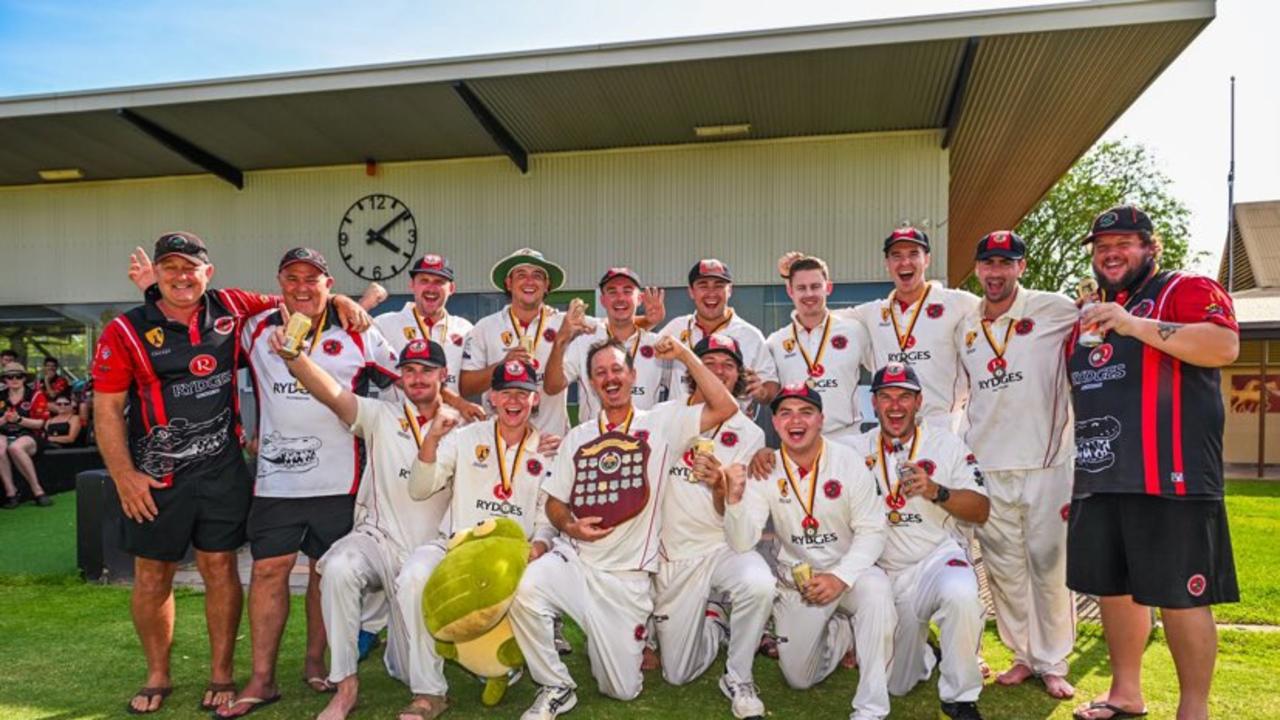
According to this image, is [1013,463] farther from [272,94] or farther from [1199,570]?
[272,94]

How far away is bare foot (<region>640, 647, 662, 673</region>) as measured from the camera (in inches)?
185

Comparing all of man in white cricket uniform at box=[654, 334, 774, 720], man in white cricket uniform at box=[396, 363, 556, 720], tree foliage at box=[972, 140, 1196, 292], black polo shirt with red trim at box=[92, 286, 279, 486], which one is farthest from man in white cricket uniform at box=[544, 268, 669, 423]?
tree foliage at box=[972, 140, 1196, 292]

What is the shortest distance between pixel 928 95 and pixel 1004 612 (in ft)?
23.4

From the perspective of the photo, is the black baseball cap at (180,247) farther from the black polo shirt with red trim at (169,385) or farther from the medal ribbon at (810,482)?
the medal ribbon at (810,482)

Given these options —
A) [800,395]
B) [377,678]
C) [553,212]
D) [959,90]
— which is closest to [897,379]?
[800,395]

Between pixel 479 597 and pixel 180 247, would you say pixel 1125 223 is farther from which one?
pixel 180 247

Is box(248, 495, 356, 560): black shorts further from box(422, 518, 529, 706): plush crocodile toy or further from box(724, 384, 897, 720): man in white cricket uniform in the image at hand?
box(724, 384, 897, 720): man in white cricket uniform

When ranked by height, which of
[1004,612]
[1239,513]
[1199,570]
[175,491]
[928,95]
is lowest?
[1239,513]

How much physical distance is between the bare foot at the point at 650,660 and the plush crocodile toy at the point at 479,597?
93 centimetres

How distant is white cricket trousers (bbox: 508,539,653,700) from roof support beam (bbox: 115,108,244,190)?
1048cm

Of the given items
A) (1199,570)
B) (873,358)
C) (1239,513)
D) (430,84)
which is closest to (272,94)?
(430,84)

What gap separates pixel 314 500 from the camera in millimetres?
4312

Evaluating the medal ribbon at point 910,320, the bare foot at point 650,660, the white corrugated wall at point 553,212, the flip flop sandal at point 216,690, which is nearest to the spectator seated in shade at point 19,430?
the white corrugated wall at point 553,212

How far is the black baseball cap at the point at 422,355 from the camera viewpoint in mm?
4312
